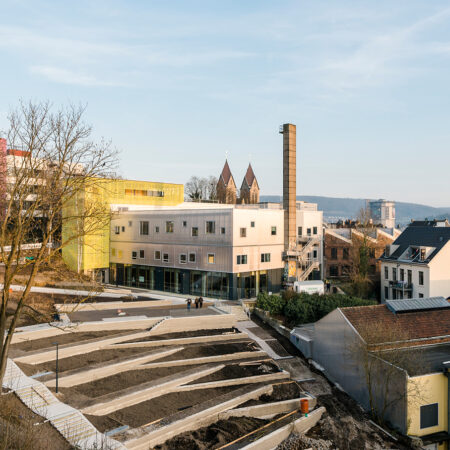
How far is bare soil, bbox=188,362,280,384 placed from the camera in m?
22.9

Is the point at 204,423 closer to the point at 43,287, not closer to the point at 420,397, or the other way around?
the point at 420,397

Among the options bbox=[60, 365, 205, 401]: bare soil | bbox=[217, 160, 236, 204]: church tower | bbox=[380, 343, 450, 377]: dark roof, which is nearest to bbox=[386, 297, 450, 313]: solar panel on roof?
bbox=[380, 343, 450, 377]: dark roof

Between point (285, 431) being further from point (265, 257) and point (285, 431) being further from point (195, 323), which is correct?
point (265, 257)

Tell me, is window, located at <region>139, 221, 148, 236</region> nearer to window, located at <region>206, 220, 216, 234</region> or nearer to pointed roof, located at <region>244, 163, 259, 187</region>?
window, located at <region>206, 220, 216, 234</region>

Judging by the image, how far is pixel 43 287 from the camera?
42.7 m

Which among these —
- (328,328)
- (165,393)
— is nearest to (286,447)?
(165,393)

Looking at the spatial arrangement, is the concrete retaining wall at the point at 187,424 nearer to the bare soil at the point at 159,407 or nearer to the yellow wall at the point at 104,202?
the bare soil at the point at 159,407

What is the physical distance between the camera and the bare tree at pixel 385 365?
2106 cm

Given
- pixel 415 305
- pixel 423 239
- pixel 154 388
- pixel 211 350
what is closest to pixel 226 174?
pixel 423 239

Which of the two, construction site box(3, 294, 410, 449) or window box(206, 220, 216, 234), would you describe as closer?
construction site box(3, 294, 410, 449)

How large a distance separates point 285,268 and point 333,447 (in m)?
28.9

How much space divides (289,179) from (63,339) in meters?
33.5

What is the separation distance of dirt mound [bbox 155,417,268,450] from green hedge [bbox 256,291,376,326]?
1829cm

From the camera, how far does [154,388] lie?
20391 millimetres
